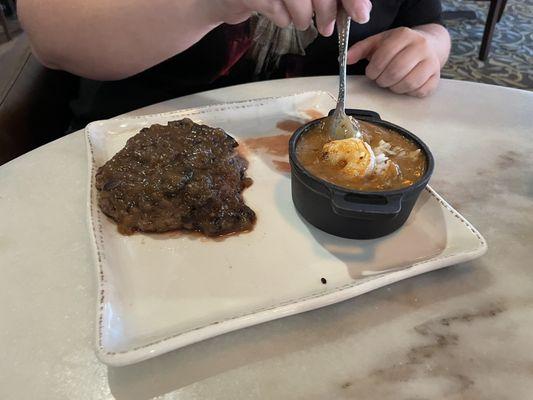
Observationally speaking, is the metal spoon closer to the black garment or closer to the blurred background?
the black garment

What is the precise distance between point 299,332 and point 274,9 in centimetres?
61

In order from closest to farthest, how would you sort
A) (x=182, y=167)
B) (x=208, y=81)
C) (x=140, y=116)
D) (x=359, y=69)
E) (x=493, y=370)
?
(x=493, y=370), (x=182, y=167), (x=140, y=116), (x=208, y=81), (x=359, y=69)

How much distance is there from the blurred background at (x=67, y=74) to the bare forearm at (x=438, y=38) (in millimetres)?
1067

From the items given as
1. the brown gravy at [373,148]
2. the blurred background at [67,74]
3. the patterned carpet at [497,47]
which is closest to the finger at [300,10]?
the brown gravy at [373,148]

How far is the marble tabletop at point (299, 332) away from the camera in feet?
2.08

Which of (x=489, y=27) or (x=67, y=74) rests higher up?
(x=67, y=74)

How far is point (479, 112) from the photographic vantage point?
4.06ft

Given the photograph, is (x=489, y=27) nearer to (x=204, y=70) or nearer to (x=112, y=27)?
(x=204, y=70)

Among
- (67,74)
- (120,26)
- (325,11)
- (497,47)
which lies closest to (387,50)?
(325,11)

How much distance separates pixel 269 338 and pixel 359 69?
3.52 ft

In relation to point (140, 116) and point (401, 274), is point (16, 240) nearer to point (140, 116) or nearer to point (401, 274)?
point (140, 116)

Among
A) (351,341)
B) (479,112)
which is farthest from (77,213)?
(479,112)

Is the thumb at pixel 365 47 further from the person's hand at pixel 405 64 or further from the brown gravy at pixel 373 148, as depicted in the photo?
the brown gravy at pixel 373 148

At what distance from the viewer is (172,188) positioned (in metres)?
0.87
